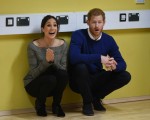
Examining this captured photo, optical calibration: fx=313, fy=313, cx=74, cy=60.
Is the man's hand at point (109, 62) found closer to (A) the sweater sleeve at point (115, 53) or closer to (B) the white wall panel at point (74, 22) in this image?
(A) the sweater sleeve at point (115, 53)

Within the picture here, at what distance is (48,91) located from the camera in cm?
271

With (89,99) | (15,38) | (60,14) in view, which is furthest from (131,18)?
(15,38)

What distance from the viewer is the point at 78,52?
2.75m

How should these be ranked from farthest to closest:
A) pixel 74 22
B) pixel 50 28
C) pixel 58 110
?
1. pixel 74 22
2. pixel 58 110
3. pixel 50 28

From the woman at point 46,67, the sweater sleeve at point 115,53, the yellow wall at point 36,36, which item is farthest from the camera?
the sweater sleeve at point 115,53

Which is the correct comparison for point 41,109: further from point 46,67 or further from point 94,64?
point 94,64

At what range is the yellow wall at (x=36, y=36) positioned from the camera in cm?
278

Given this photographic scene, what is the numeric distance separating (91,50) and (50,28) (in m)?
0.44

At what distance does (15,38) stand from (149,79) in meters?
1.47

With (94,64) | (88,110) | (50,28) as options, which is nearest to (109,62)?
(94,64)

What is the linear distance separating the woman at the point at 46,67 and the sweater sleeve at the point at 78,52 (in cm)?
8

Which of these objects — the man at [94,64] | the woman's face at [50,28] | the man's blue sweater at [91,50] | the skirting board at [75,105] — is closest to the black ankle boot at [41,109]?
the skirting board at [75,105]

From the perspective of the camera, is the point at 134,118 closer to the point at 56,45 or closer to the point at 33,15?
the point at 56,45

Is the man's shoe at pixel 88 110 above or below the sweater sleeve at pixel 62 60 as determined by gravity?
below
